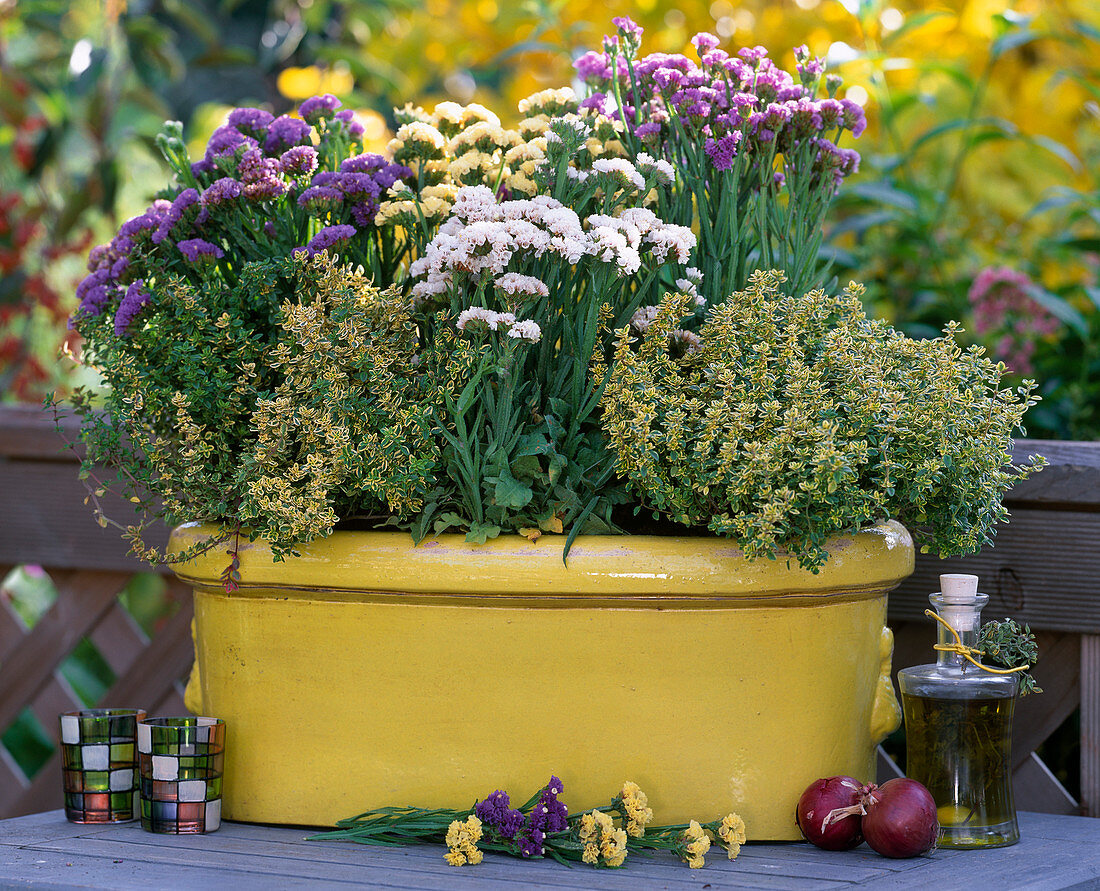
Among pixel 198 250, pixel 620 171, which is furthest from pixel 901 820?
pixel 198 250

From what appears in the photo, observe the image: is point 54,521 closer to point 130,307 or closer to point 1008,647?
point 130,307

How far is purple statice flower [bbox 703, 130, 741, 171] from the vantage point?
51.3 inches

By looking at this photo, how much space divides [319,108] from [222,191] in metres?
0.24

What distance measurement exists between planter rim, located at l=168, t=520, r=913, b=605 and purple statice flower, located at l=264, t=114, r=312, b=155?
0.51 m

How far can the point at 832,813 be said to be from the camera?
1.15m

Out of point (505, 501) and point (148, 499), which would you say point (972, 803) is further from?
point (148, 499)

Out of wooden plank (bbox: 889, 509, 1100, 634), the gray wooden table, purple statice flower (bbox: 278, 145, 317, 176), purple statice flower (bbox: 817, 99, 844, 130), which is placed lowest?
the gray wooden table

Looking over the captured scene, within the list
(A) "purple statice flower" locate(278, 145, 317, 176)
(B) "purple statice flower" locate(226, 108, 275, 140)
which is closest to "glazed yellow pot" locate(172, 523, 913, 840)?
(A) "purple statice flower" locate(278, 145, 317, 176)

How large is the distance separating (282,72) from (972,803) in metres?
2.40

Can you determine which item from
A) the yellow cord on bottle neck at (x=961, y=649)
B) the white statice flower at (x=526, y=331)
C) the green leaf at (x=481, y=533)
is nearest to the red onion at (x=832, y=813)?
the yellow cord on bottle neck at (x=961, y=649)

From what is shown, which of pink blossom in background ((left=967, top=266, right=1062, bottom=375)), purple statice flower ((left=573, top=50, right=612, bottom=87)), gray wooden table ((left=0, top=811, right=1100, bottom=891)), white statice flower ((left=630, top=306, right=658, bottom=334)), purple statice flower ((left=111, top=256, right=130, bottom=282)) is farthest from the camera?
pink blossom in background ((left=967, top=266, right=1062, bottom=375))

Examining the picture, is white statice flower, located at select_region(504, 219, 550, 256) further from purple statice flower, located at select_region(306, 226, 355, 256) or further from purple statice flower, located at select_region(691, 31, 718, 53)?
purple statice flower, located at select_region(691, 31, 718, 53)

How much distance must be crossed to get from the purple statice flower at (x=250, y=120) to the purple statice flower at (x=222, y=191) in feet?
0.56

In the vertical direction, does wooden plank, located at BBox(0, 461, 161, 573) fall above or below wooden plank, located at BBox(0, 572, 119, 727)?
above
